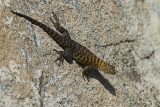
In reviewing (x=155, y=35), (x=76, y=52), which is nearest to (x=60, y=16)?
(x=76, y=52)

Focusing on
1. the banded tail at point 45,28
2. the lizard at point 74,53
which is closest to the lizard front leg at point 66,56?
the lizard at point 74,53

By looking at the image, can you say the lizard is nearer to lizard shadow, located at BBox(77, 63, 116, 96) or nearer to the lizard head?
the lizard head

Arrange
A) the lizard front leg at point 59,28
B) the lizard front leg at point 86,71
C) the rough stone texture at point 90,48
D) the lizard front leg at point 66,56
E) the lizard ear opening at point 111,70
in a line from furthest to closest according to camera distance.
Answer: the lizard ear opening at point 111,70 → the lizard front leg at point 59,28 → the lizard front leg at point 86,71 → the lizard front leg at point 66,56 → the rough stone texture at point 90,48

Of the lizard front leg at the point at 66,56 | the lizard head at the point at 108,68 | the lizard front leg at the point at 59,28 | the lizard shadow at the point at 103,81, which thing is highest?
the lizard front leg at the point at 59,28

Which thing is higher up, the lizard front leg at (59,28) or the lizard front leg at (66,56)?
the lizard front leg at (59,28)

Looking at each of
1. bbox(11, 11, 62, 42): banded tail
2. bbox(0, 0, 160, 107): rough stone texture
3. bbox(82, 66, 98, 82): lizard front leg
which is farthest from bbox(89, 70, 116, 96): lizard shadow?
bbox(11, 11, 62, 42): banded tail

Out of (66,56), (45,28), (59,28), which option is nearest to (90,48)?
(66,56)

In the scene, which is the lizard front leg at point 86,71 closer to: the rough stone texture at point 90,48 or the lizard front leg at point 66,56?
the rough stone texture at point 90,48
